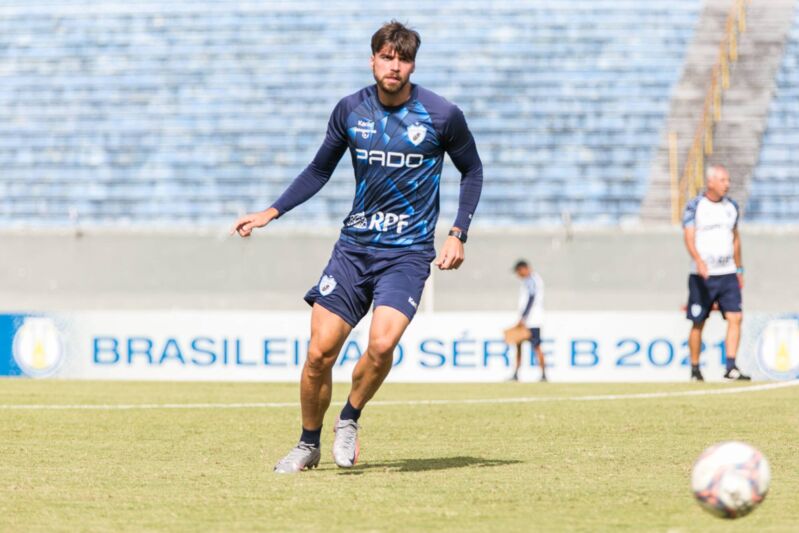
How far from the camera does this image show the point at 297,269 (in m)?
20.7

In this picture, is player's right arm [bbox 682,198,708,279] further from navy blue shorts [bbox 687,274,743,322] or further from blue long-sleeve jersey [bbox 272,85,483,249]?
blue long-sleeve jersey [bbox 272,85,483,249]

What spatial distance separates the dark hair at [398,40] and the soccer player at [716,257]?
26.5 feet

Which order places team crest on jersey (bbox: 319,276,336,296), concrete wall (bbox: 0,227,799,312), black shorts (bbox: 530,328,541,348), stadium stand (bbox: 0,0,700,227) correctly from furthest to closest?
stadium stand (bbox: 0,0,700,227)
concrete wall (bbox: 0,227,799,312)
black shorts (bbox: 530,328,541,348)
team crest on jersey (bbox: 319,276,336,296)

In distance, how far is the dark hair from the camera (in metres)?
6.82

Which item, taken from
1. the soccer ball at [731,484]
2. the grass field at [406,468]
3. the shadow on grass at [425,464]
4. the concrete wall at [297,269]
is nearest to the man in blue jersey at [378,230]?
the shadow on grass at [425,464]

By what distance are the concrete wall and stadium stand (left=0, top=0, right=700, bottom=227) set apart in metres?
3.86

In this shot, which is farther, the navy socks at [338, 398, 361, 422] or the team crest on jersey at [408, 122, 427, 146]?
the navy socks at [338, 398, 361, 422]

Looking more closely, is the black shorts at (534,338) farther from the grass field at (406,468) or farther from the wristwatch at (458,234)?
the wristwatch at (458,234)

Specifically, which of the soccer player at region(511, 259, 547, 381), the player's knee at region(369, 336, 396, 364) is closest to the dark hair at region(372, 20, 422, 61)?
the player's knee at region(369, 336, 396, 364)

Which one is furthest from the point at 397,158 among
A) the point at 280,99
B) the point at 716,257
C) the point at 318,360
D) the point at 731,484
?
the point at 280,99

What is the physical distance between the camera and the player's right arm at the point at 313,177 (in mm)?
7133

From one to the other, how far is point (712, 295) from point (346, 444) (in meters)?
8.20

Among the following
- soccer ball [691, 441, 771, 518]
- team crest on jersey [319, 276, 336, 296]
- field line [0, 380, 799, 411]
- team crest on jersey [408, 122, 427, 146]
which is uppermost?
team crest on jersey [408, 122, 427, 146]

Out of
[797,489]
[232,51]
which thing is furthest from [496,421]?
[232,51]
